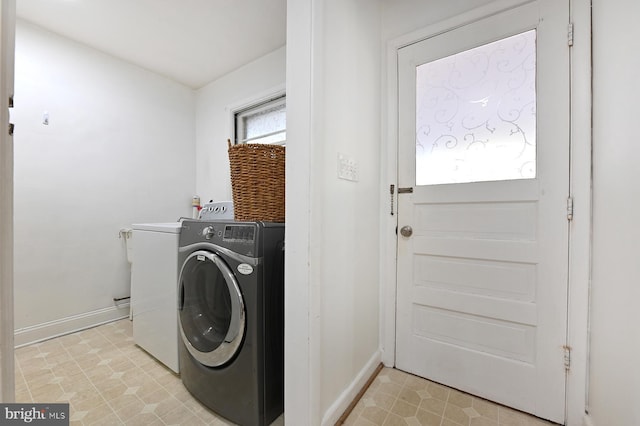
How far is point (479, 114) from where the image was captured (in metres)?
1.40

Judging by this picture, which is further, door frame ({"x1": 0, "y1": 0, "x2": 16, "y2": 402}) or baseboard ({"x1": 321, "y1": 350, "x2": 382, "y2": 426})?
baseboard ({"x1": 321, "y1": 350, "x2": 382, "y2": 426})

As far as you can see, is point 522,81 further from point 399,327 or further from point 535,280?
point 399,327

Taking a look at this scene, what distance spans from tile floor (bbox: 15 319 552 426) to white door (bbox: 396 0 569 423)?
0.11 m

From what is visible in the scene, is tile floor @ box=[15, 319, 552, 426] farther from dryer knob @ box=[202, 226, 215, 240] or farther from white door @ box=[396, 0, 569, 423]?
dryer knob @ box=[202, 226, 215, 240]

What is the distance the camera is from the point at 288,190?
3.47 feet

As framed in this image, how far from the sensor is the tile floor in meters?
1.22

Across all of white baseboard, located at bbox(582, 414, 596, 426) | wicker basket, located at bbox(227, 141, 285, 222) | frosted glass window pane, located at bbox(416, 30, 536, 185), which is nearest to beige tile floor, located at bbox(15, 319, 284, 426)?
wicker basket, located at bbox(227, 141, 285, 222)

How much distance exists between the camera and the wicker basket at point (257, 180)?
132 centimetres

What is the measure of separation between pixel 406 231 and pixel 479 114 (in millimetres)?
765

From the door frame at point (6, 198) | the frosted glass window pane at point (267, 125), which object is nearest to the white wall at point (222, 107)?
the frosted glass window pane at point (267, 125)

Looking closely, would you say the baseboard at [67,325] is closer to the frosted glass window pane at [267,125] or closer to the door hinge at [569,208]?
the frosted glass window pane at [267,125]

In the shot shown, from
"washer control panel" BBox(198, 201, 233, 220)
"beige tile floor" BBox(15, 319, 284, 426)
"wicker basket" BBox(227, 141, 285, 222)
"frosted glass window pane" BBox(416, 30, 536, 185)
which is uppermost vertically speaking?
"frosted glass window pane" BBox(416, 30, 536, 185)

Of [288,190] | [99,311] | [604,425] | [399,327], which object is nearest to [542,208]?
[604,425]

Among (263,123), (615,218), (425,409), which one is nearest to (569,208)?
(615,218)
